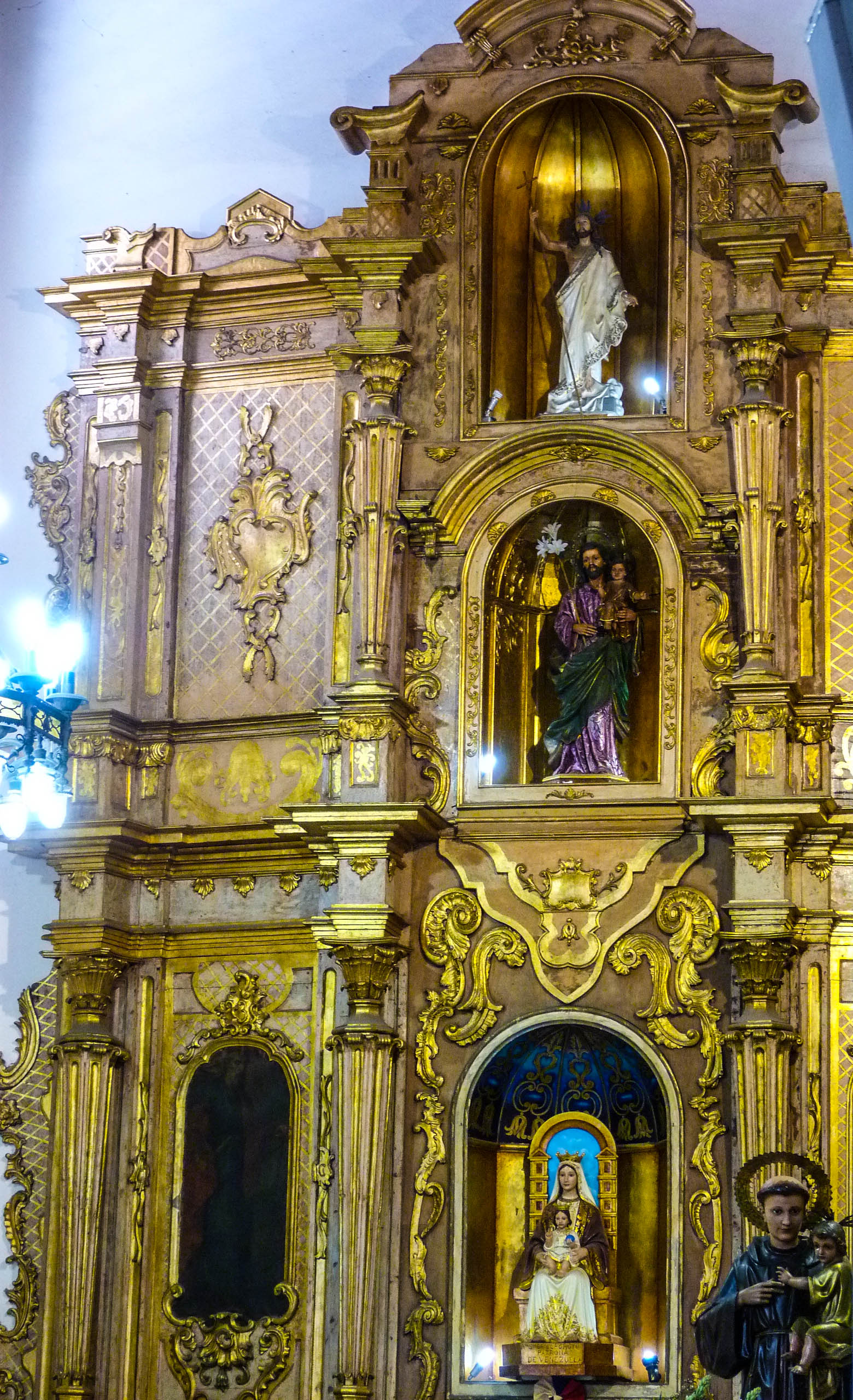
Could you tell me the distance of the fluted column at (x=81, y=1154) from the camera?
1297cm

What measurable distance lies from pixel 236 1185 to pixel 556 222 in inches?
252

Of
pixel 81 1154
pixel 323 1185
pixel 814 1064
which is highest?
pixel 814 1064

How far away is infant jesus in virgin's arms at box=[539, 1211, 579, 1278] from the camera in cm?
1244

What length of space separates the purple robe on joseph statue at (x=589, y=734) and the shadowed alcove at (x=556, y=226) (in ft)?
4.37

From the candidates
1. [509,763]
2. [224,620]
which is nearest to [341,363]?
[224,620]

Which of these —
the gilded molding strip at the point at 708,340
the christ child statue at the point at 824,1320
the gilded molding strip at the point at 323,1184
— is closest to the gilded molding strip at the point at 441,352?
the gilded molding strip at the point at 708,340

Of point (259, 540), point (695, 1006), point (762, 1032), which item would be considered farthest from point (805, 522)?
point (259, 540)

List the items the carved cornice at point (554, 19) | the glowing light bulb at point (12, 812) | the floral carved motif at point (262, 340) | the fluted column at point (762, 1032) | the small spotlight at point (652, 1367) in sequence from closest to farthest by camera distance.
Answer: the glowing light bulb at point (12, 812)
the fluted column at point (762, 1032)
the small spotlight at point (652, 1367)
the carved cornice at point (554, 19)
the floral carved motif at point (262, 340)

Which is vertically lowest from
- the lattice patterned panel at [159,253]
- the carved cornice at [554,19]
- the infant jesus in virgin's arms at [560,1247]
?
the infant jesus in virgin's arms at [560,1247]

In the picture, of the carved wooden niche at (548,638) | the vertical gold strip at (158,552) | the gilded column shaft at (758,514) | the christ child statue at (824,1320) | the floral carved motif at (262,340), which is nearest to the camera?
the christ child statue at (824,1320)

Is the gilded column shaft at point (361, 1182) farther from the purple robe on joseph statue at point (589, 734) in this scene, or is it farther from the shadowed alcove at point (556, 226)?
the shadowed alcove at point (556, 226)

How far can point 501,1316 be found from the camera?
42.5 feet

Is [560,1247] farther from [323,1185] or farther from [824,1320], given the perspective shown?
[824,1320]

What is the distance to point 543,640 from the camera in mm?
13867
